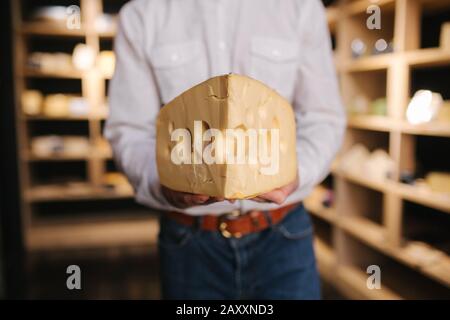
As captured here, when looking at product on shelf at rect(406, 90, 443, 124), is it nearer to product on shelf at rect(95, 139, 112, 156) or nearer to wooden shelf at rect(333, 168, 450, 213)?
wooden shelf at rect(333, 168, 450, 213)

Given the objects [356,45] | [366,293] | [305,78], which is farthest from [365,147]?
[305,78]

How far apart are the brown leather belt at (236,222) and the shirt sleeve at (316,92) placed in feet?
0.33

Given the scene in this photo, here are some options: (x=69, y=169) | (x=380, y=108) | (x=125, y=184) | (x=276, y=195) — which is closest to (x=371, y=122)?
(x=380, y=108)

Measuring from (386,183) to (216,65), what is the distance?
5.63ft

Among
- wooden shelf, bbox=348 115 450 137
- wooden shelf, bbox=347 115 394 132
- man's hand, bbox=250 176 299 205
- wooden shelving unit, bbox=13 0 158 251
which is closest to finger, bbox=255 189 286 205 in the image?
man's hand, bbox=250 176 299 205

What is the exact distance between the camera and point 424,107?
2066 millimetres

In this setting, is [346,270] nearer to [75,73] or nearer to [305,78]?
[305,78]

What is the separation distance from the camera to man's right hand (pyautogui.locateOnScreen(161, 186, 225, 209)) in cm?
64

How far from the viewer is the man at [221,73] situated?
97cm

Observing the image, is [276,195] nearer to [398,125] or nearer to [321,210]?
[398,125]

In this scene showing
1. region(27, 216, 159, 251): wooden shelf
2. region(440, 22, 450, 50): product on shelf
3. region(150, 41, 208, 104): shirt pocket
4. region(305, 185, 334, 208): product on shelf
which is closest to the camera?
region(150, 41, 208, 104): shirt pocket

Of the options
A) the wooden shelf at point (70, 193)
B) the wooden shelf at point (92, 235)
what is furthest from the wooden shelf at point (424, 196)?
the wooden shelf at point (70, 193)

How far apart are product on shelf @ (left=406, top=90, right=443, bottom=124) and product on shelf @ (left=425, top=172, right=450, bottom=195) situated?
256 millimetres
